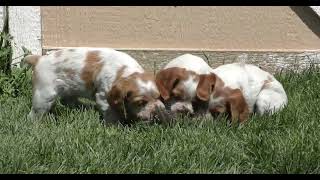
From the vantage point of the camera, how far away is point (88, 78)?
6012 millimetres

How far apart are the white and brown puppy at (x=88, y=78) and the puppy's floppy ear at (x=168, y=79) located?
7 centimetres

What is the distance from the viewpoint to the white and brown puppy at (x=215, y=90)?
19.2 ft

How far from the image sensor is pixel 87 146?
521 centimetres

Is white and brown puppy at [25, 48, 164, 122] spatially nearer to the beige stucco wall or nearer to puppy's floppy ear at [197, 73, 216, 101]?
puppy's floppy ear at [197, 73, 216, 101]

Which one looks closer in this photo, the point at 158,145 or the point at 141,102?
the point at 158,145

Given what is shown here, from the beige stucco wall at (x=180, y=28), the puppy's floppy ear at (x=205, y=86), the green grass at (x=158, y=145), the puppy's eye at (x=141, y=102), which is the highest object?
the beige stucco wall at (x=180, y=28)

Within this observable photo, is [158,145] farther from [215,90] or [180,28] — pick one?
[180,28]

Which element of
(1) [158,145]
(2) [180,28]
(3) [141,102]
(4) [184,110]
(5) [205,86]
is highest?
(2) [180,28]

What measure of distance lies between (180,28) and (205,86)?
6.29ft

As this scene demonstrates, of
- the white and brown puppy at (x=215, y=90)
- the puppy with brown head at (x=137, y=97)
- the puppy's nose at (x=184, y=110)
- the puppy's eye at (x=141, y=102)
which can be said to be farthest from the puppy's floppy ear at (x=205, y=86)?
the puppy's eye at (x=141, y=102)

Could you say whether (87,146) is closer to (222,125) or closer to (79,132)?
(79,132)
